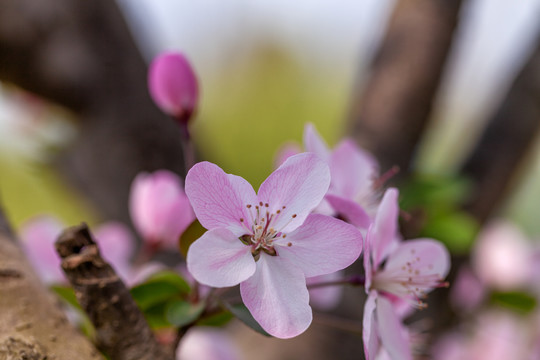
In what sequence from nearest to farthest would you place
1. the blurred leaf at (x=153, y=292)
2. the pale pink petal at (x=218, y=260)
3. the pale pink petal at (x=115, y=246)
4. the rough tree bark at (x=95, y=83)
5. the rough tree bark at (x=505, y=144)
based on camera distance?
the pale pink petal at (x=218, y=260), the blurred leaf at (x=153, y=292), the pale pink petal at (x=115, y=246), the rough tree bark at (x=95, y=83), the rough tree bark at (x=505, y=144)

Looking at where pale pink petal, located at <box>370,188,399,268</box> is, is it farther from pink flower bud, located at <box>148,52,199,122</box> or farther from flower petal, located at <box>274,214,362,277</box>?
pink flower bud, located at <box>148,52,199,122</box>

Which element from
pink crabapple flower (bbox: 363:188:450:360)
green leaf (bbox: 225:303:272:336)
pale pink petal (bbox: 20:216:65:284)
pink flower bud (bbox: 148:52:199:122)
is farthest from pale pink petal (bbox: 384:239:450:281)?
pale pink petal (bbox: 20:216:65:284)

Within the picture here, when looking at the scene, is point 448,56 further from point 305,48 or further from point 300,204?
point 305,48

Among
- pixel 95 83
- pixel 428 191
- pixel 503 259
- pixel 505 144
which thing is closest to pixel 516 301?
pixel 503 259

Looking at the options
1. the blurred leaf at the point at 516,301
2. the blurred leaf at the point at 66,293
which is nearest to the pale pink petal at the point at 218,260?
the blurred leaf at the point at 66,293

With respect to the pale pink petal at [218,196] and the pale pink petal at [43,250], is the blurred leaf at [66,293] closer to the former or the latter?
the pale pink petal at [43,250]

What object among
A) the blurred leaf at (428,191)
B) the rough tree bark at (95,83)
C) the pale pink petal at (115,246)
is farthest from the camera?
the rough tree bark at (95,83)
